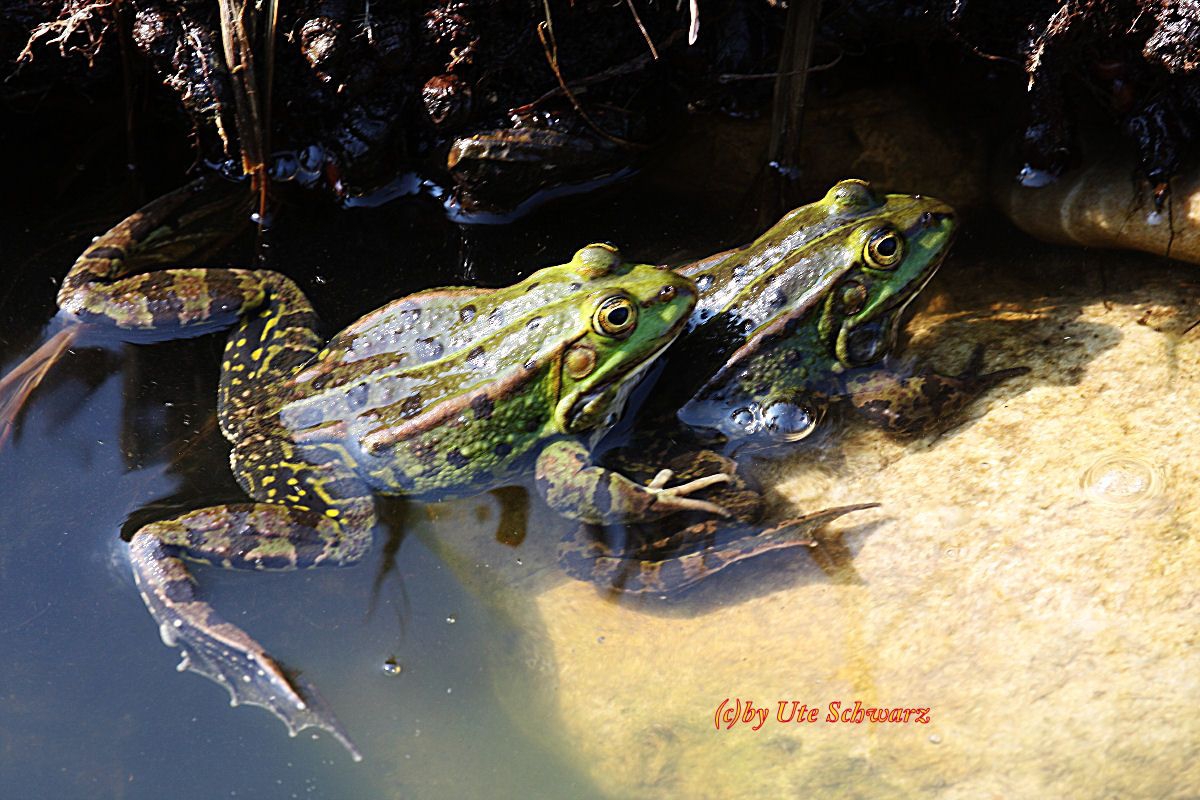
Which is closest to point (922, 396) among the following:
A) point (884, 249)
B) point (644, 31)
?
point (884, 249)

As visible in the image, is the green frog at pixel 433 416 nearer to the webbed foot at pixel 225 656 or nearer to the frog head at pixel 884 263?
the webbed foot at pixel 225 656

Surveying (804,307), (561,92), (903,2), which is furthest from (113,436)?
(903,2)

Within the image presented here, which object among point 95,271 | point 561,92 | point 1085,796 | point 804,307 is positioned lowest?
point 1085,796

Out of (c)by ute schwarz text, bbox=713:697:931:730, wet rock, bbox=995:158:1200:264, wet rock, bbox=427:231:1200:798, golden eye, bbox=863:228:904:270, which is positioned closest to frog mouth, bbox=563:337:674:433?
wet rock, bbox=427:231:1200:798

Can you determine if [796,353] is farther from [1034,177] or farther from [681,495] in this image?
[1034,177]

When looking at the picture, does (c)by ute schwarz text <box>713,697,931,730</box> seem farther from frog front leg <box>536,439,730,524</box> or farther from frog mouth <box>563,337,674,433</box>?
frog mouth <box>563,337,674,433</box>

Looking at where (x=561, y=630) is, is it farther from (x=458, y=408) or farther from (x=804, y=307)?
(x=804, y=307)

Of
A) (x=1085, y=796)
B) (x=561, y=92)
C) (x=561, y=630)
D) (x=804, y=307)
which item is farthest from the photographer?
(x=561, y=92)
